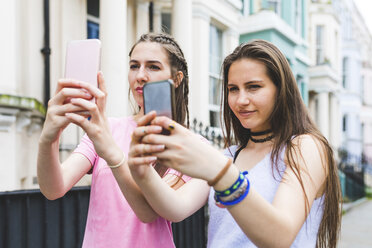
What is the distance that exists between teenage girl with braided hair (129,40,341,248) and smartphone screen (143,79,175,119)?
0.31 ft

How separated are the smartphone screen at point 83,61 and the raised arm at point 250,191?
1.23 feet

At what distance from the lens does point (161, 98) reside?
977 millimetres

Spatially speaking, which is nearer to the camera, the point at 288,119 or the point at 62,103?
the point at 62,103

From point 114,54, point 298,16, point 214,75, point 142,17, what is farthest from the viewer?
point 298,16

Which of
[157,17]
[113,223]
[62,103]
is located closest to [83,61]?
[62,103]

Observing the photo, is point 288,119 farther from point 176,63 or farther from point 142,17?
point 142,17

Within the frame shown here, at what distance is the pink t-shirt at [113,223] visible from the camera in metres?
1.58

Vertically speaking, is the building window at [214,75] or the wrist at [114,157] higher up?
the building window at [214,75]

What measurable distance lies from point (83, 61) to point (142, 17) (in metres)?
7.25

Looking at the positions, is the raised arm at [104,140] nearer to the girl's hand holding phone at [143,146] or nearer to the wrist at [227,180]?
the girl's hand holding phone at [143,146]

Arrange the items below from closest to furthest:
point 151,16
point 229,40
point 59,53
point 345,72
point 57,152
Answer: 1. point 57,152
2. point 59,53
3. point 151,16
4. point 229,40
5. point 345,72

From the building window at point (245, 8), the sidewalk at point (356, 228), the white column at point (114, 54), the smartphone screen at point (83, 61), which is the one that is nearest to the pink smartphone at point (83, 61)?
Answer: the smartphone screen at point (83, 61)

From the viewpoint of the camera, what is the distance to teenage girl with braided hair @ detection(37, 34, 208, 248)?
1271 millimetres

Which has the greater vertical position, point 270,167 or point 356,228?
point 270,167
